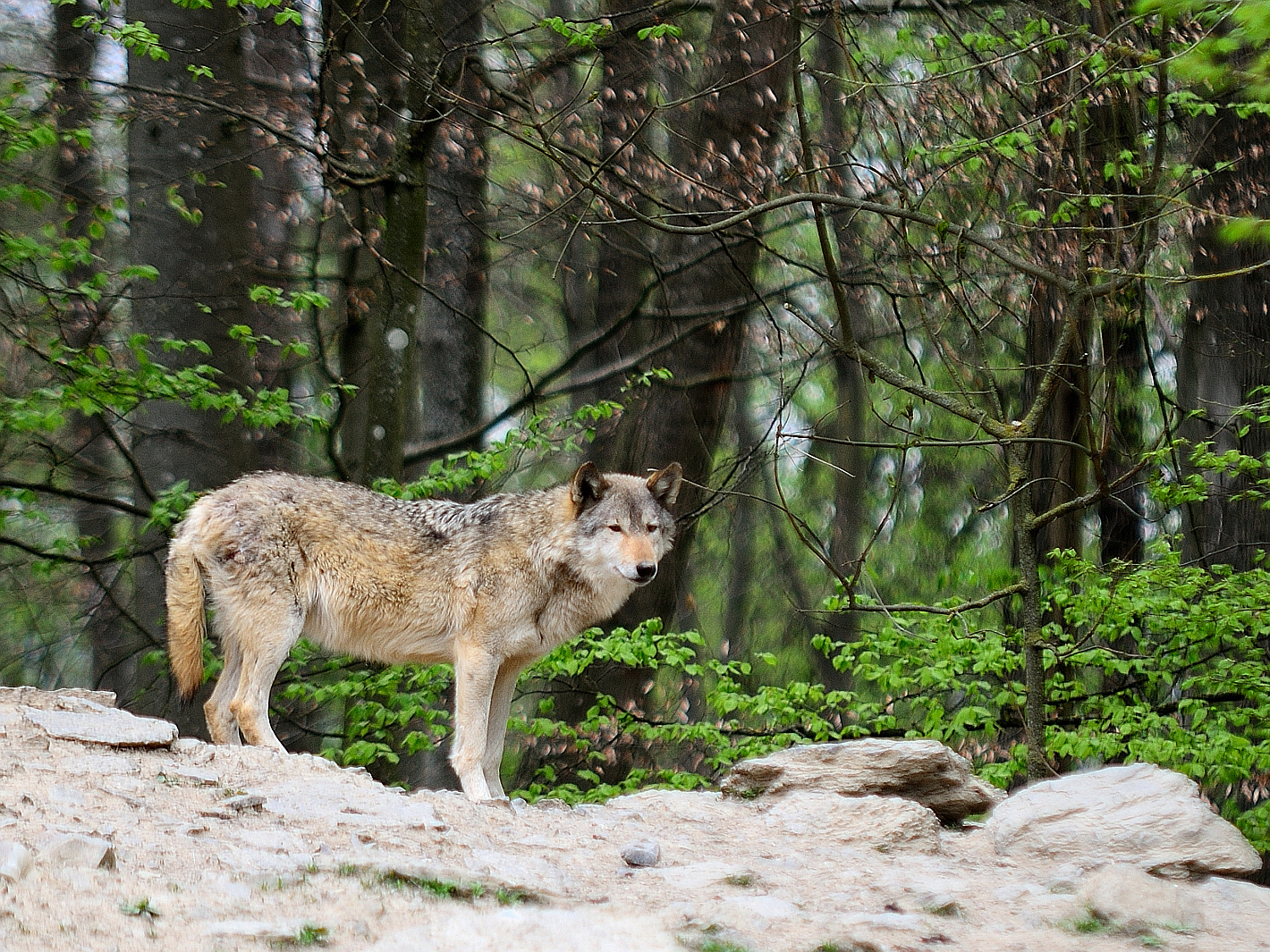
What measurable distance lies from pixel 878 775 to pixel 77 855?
4.11 m

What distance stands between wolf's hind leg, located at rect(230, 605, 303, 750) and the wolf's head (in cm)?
211

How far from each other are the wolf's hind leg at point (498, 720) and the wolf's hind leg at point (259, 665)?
1.42 m

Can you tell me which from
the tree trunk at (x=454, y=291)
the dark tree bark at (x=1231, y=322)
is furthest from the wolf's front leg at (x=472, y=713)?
the dark tree bark at (x=1231, y=322)

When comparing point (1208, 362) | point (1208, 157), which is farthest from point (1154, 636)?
point (1208, 157)

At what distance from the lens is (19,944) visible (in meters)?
2.56

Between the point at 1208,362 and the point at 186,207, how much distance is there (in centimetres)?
1015

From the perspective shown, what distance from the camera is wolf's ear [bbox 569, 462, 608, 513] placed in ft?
24.1

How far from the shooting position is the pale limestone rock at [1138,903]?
137 inches

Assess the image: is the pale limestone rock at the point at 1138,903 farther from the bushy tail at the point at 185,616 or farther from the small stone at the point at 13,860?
the bushy tail at the point at 185,616

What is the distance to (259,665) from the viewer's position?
6.76m

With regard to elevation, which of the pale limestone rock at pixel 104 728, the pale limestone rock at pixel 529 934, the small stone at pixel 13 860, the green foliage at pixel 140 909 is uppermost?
the pale limestone rock at pixel 104 728

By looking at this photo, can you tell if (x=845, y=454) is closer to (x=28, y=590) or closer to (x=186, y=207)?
(x=186, y=207)

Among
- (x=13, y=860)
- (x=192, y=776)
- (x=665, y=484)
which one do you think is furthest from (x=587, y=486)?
(x=13, y=860)

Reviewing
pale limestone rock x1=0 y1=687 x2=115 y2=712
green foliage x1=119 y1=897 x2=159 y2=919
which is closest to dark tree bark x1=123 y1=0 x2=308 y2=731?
pale limestone rock x1=0 y1=687 x2=115 y2=712
